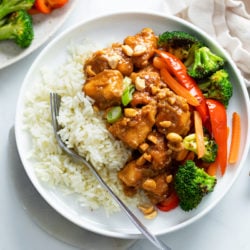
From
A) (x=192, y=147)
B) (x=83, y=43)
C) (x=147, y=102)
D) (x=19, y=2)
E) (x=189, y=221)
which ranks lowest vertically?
(x=189, y=221)

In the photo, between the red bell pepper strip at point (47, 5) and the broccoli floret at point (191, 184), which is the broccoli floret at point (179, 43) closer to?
the broccoli floret at point (191, 184)

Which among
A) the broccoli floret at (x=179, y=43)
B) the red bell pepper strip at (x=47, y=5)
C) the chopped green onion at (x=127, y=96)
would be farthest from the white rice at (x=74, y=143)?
the broccoli floret at (x=179, y=43)

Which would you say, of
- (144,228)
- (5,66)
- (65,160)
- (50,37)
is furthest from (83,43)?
(144,228)

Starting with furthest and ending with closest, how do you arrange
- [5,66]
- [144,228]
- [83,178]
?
[5,66] < [83,178] < [144,228]

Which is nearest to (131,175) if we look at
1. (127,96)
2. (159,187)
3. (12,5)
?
(159,187)

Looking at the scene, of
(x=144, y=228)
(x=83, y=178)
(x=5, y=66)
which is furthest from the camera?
(x=5, y=66)

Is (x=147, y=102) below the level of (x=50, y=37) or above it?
below

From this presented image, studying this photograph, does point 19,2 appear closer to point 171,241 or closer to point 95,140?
point 95,140

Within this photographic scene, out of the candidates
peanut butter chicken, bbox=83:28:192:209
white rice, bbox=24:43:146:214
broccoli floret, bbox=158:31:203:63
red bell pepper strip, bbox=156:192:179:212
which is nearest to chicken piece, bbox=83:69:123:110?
peanut butter chicken, bbox=83:28:192:209
